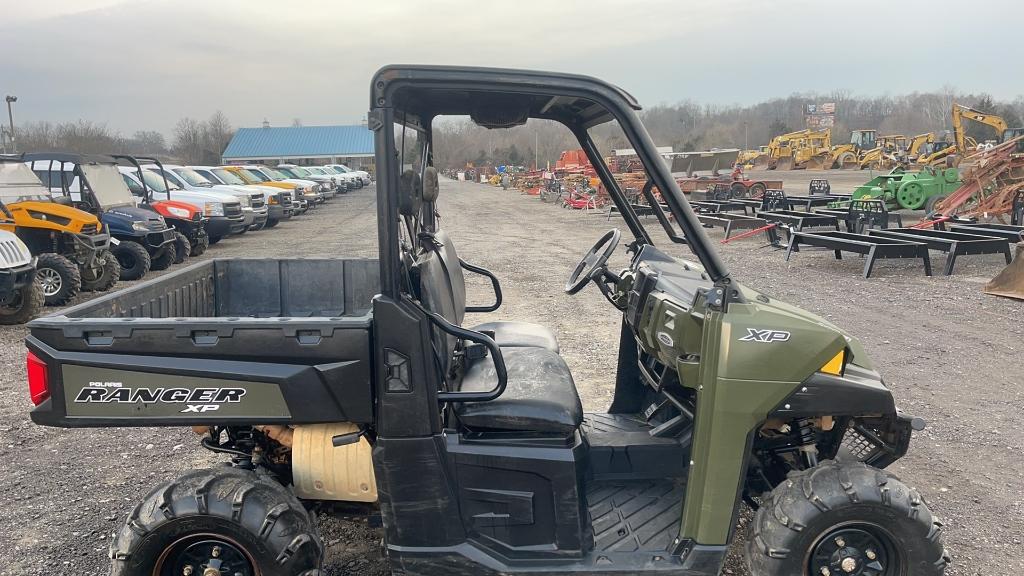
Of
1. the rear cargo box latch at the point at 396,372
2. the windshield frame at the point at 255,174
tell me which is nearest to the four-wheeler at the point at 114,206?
the rear cargo box latch at the point at 396,372

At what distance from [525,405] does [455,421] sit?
0.30 meters

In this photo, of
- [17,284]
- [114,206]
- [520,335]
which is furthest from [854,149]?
[520,335]

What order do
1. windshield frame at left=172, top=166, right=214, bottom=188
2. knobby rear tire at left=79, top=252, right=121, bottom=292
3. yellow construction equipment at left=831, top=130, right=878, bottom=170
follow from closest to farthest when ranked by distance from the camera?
knobby rear tire at left=79, top=252, right=121, bottom=292, windshield frame at left=172, top=166, right=214, bottom=188, yellow construction equipment at left=831, top=130, right=878, bottom=170

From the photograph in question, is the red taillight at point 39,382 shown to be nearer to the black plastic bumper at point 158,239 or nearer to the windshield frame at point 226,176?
the black plastic bumper at point 158,239

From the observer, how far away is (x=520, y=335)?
13.5 ft

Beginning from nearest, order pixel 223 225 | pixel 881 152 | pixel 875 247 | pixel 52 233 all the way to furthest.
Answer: pixel 52 233 → pixel 875 247 → pixel 223 225 → pixel 881 152

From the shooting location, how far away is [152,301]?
11.9ft

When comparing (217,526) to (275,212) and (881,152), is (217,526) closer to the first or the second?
(275,212)

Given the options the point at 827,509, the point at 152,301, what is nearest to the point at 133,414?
the point at 152,301

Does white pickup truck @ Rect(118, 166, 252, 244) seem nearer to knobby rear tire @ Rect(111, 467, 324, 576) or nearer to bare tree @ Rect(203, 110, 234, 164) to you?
knobby rear tire @ Rect(111, 467, 324, 576)

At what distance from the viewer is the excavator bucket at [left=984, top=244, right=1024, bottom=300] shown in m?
9.10

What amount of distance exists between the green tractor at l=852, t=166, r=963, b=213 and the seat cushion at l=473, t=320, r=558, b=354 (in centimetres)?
1735

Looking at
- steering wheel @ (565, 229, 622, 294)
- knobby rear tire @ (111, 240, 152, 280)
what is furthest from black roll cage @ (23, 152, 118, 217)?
steering wheel @ (565, 229, 622, 294)

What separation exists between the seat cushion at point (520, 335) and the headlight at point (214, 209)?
42.7 ft
